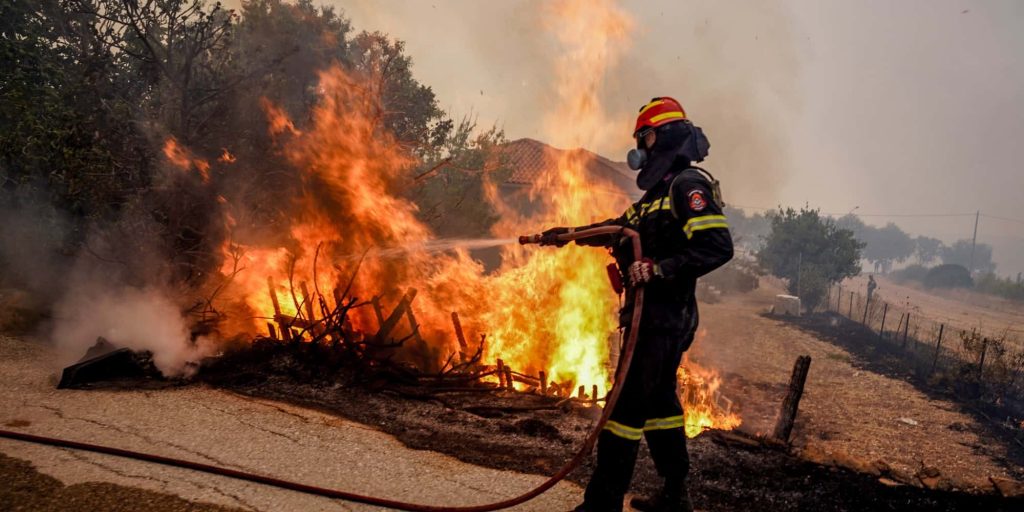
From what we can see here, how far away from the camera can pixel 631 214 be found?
3.70m

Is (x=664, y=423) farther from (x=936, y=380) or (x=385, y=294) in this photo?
(x=936, y=380)

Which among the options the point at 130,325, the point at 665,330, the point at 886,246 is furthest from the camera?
the point at 886,246

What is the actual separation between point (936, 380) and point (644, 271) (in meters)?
16.2

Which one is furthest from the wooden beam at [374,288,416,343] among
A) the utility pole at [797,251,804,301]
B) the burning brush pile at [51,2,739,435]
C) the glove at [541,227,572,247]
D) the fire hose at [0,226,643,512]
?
the utility pole at [797,251,804,301]

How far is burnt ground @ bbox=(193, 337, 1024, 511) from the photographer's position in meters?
3.85

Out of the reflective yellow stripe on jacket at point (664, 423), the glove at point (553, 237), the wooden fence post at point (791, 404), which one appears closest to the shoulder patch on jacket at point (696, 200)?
the glove at point (553, 237)

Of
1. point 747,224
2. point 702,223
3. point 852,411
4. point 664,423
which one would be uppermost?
point 747,224

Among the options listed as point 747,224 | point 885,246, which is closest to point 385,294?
point 747,224

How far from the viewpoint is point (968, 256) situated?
110 m

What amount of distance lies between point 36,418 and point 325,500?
315 cm

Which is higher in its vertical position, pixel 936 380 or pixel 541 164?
pixel 541 164

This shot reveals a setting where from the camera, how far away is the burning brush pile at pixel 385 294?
7.22 metres

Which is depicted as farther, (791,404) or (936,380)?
(936,380)

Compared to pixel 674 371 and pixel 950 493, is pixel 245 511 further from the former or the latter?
pixel 950 493
